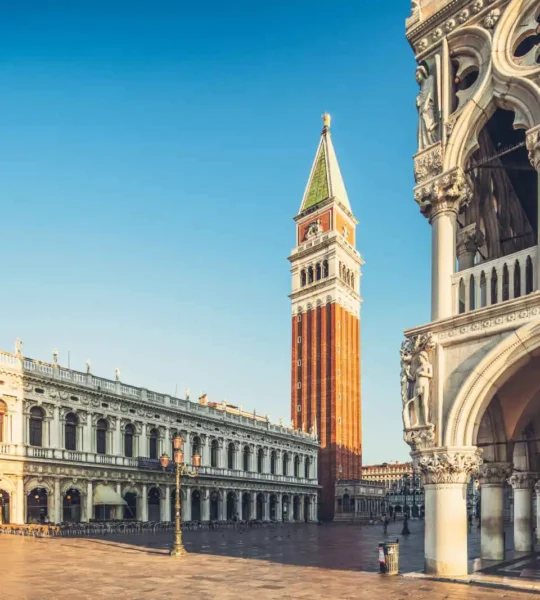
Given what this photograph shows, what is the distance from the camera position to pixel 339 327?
301 feet

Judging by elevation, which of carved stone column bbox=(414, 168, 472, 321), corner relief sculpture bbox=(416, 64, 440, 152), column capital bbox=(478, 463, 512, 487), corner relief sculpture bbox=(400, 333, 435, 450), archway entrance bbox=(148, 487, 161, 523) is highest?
corner relief sculpture bbox=(416, 64, 440, 152)

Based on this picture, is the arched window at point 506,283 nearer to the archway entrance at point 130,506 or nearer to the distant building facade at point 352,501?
the archway entrance at point 130,506

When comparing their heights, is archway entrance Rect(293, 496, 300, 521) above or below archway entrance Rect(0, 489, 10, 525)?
below

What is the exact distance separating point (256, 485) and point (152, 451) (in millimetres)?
17977

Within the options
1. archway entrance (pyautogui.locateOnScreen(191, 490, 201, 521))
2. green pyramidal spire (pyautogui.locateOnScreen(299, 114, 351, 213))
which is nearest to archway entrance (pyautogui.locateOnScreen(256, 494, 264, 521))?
archway entrance (pyautogui.locateOnScreen(191, 490, 201, 521))

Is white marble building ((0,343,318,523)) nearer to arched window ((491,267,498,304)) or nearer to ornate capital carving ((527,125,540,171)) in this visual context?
arched window ((491,267,498,304))

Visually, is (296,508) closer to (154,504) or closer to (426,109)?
(154,504)

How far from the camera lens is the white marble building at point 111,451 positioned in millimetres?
46562

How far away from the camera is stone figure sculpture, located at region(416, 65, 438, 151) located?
19.8m

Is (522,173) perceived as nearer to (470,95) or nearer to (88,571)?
(470,95)

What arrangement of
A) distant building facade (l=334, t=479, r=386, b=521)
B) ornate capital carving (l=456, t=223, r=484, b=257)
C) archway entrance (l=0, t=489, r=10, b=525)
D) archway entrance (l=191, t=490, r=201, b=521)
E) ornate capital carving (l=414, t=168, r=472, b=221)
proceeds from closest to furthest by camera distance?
ornate capital carving (l=414, t=168, r=472, b=221)
ornate capital carving (l=456, t=223, r=484, b=257)
archway entrance (l=0, t=489, r=10, b=525)
archway entrance (l=191, t=490, r=201, b=521)
distant building facade (l=334, t=479, r=386, b=521)

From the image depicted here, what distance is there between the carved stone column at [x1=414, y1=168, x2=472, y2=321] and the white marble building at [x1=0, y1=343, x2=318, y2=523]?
1371 inches

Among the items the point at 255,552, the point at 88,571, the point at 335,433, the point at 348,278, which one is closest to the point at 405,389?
the point at 88,571

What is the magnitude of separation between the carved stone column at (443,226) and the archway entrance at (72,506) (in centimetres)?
3931
